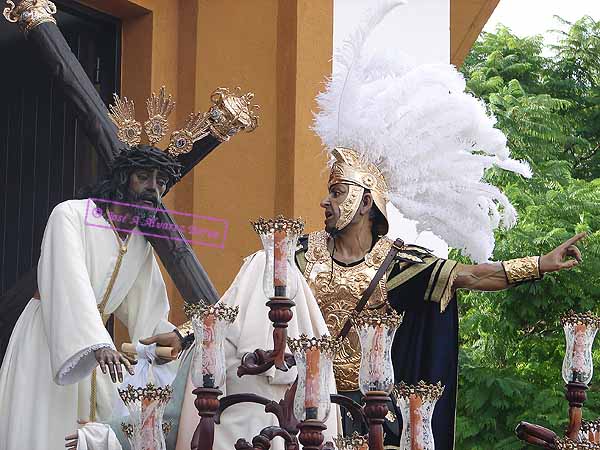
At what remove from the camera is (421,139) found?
764 centimetres

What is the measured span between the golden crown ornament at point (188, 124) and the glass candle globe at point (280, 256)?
1.69 metres

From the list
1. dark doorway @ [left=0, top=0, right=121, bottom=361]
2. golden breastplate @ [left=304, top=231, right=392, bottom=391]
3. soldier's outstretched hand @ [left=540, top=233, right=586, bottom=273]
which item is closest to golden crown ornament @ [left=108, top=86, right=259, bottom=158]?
golden breastplate @ [left=304, top=231, right=392, bottom=391]

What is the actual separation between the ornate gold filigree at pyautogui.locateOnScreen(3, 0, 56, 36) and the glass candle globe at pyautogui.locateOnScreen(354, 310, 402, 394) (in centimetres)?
271

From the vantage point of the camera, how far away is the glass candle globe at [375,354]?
17.7ft

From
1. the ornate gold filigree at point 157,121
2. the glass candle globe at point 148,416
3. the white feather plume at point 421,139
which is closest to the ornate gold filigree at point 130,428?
the glass candle globe at point 148,416

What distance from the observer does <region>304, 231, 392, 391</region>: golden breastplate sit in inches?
285

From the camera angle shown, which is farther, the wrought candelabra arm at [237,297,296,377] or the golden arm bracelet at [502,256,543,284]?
the golden arm bracelet at [502,256,543,284]

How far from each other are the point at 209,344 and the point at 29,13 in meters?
2.64

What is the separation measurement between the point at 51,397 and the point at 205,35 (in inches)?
121

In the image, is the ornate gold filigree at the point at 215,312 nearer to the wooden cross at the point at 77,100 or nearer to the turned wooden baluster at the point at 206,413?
the turned wooden baluster at the point at 206,413

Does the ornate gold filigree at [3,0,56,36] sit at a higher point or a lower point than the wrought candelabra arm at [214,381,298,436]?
higher

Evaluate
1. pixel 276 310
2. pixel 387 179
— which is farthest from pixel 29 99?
pixel 276 310

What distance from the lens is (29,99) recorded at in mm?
8625

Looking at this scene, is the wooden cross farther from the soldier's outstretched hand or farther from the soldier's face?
the soldier's outstretched hand
